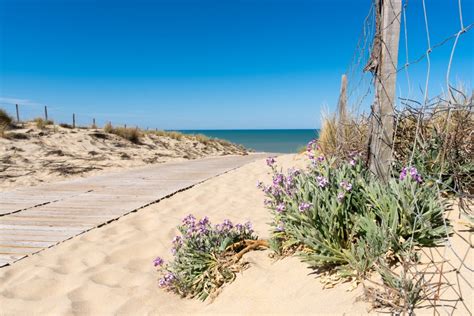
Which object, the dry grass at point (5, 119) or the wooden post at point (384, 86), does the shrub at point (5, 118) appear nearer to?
the dry grass at point (5, 119)

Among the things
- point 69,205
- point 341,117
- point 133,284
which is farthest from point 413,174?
point 69,205

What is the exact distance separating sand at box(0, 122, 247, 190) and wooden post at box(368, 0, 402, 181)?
20.0ft

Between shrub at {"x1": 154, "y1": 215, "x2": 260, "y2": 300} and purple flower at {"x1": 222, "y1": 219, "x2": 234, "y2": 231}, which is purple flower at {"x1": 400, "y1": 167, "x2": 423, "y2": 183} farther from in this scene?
purple flower at {"x1": 222, "y1": 219, "x2": 234, "y2": 231}

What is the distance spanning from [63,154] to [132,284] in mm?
8745

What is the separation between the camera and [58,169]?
7.90 m

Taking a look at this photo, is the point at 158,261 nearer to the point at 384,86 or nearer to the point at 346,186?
the point at 346,186

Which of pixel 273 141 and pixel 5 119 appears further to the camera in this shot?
pixel 273 141

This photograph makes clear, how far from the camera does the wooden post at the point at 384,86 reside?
237cm

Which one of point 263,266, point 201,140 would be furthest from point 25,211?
point 201,140

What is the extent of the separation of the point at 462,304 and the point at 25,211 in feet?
15.2

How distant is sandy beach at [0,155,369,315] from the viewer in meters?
1.83

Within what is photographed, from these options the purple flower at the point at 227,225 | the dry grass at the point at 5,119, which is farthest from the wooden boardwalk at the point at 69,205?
the dry grass at the point at 5,119

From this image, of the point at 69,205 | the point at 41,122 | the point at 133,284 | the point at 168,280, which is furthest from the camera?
the point at 41,122

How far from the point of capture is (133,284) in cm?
250
